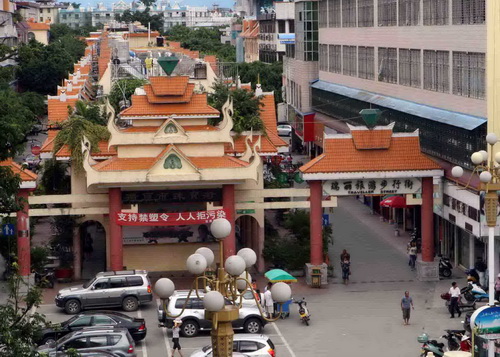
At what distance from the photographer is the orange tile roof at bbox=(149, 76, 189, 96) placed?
44.6 metres

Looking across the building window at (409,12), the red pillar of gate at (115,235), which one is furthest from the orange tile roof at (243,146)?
the building window at (409,12)

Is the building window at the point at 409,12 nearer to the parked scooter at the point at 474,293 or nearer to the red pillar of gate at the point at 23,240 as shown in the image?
the parked scooter at the point at 474,293

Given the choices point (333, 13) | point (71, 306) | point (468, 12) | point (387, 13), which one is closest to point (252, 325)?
point (71, 306)

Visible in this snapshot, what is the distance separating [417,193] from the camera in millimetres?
44844

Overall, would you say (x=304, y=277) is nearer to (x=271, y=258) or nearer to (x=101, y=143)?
(x=271, y=258)

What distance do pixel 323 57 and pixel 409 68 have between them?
24.4 m

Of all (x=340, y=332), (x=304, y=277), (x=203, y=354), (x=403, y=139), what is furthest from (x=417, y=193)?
(x=203, y=354)

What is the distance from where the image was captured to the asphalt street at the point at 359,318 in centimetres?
3594

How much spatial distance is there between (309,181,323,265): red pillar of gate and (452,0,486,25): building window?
27.0 ft

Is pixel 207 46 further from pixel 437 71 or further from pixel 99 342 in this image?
pixel 99 342

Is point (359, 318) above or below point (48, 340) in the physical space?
below

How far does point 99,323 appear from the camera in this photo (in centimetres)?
3619

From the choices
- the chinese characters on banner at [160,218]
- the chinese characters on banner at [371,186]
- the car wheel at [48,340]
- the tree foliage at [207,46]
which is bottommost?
the car wheel at [48,340]

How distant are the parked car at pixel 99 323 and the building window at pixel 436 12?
19.2 metres
